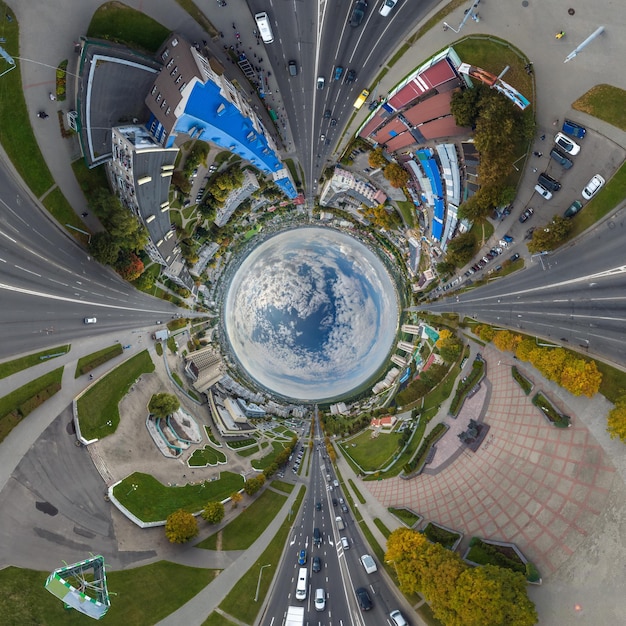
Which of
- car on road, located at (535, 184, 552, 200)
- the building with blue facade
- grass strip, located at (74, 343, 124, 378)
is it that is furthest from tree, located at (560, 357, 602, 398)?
grass strip, located at (74, 343, 124, 378)

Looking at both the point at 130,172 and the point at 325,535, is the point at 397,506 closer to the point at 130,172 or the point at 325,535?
the point at 325,535

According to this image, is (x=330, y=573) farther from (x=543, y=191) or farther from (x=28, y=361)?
(x=543, y=191)

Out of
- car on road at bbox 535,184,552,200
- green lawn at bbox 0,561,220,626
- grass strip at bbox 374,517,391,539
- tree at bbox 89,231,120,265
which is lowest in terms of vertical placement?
green lawn at bbox 0,561,220,626

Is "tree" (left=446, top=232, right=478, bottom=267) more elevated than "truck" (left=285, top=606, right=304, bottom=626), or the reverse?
"tree" (left=446, top=232, right=478, bottom=267)

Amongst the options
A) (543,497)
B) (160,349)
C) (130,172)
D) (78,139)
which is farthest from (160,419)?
(543,497)

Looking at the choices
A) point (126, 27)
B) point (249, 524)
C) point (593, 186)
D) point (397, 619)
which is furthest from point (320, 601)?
point (126, 27)

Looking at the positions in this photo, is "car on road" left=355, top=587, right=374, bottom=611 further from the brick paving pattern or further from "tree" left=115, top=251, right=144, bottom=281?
"tree" left=115, top=251, right=144, bottom=281
